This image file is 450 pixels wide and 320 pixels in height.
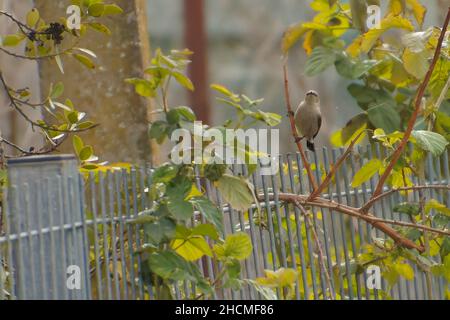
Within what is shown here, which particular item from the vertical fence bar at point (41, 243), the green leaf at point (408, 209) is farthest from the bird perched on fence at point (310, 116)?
the vertical fence bar at point (41, 243)

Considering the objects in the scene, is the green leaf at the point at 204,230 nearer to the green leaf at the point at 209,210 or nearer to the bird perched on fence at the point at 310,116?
the green leaf at the point at 209,210

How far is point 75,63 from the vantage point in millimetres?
4984

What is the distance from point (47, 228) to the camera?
3.35 meters

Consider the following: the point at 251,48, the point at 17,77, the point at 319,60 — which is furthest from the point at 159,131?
the point at 251,48

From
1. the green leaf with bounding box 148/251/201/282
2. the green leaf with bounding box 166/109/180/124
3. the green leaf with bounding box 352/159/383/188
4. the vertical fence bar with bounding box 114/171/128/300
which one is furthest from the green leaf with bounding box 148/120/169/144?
the green leaf with bounding box 352/159/383/188

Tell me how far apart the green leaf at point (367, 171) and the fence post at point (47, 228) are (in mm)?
1419

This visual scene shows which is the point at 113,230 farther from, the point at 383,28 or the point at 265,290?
the point at 383,28

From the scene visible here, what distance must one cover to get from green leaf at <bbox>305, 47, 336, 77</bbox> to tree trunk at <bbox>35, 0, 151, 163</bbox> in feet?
3.21

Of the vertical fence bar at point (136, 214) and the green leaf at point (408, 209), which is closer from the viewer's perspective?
the vertical fence bar at point (136, 214)

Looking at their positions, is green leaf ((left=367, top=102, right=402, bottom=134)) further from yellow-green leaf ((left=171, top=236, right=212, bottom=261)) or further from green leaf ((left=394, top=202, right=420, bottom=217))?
yellow-green leaf ((left=171, top=236, right=212, bottom=261))

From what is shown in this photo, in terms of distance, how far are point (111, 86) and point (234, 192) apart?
1.57 meters

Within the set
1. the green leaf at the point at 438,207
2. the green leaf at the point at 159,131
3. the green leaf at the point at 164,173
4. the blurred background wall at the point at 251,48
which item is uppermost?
the blurred background wall at the point at 251,48

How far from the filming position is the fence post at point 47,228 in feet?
10.7

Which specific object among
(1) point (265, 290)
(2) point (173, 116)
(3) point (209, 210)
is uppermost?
(2) point (173, 116)
